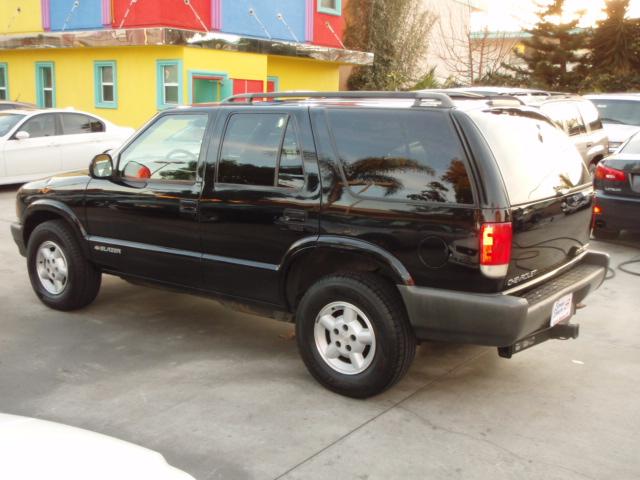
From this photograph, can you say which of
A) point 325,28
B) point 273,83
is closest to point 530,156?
point 273,83

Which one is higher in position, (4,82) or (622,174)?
(4,82)

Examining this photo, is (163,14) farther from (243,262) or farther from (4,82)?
(243,262)

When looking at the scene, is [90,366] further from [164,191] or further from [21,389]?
[164,191]

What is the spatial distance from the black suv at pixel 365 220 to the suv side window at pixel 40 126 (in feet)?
27.7

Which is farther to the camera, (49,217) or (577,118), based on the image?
(577,118)

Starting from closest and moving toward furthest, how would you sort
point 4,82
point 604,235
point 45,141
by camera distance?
1. point 604,235
2. point 45,141
3. point 4,82

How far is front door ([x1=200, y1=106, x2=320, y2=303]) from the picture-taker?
476 centimetres

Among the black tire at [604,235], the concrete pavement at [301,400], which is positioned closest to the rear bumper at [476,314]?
the concrete pavement at [301,400]

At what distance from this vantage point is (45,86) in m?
22.0

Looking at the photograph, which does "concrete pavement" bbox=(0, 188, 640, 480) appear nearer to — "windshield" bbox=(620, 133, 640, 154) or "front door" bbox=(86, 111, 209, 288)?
"front door" bbox=(86, 111, 209, 288)

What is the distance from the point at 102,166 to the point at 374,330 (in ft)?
9.04

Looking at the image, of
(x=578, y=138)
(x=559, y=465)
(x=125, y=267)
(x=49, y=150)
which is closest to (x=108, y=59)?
(x=49, y=150)

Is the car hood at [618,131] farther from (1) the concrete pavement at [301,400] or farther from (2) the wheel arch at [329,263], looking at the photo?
(2) the wheel arch at [329,263]

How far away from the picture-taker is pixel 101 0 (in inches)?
741
